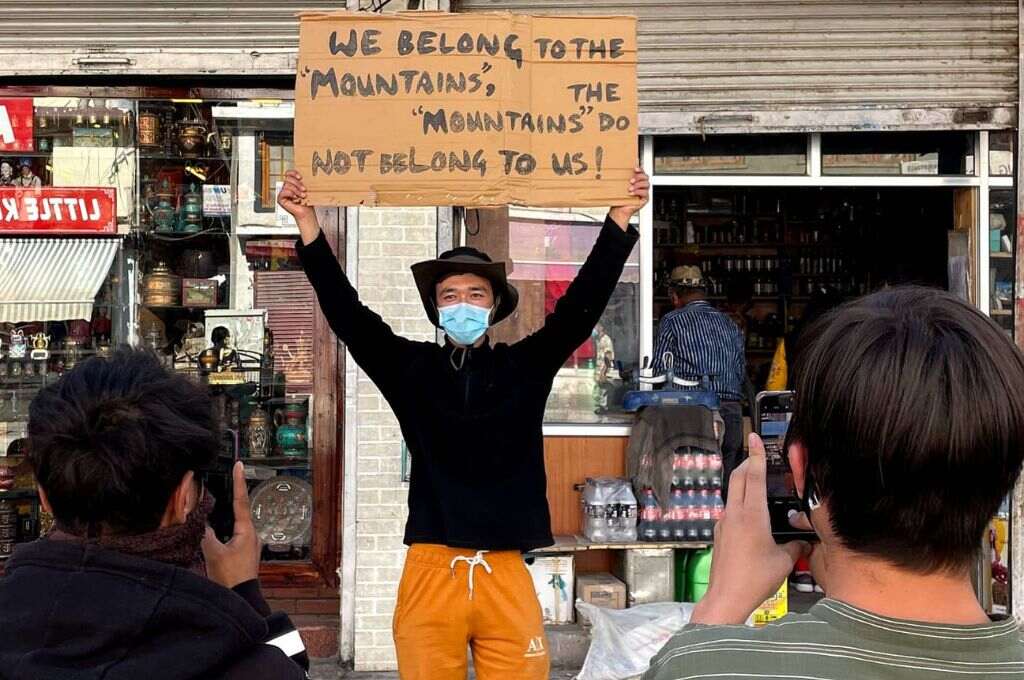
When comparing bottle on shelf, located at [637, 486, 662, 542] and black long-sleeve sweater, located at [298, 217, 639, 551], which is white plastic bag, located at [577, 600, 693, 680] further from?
black long-sleeve sweater, located at [298, 217, 639, 551]

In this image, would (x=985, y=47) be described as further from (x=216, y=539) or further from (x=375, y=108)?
(x=216, y=539)

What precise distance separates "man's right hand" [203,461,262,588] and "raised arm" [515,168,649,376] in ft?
5.24

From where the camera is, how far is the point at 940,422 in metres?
1.17

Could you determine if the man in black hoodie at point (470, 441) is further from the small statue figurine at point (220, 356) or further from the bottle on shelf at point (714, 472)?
the bottle on shelf at point (714, 472)

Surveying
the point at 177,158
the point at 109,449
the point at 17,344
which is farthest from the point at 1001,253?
the point at 109,449

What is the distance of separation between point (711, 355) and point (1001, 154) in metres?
2.20

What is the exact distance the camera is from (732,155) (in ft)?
21.8

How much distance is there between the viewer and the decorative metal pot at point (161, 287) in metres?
6.23

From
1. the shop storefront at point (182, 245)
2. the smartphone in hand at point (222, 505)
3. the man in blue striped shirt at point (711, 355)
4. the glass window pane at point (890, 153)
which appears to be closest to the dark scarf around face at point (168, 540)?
the smartphone in hand at point (222, 505)

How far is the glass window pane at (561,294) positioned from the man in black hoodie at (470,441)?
2941 millimetres

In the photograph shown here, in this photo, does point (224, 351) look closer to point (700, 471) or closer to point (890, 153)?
point (700, 471)

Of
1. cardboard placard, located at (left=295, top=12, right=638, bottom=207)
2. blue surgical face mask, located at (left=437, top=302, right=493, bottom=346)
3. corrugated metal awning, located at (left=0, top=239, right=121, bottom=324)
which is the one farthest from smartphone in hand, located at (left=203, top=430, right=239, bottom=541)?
corrugated metal awning, located at (left=0, top=239, right=121, bottom=324)

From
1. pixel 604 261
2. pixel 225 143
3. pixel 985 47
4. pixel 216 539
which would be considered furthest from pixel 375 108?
pixel 985 47

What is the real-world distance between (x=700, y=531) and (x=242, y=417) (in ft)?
9.36
